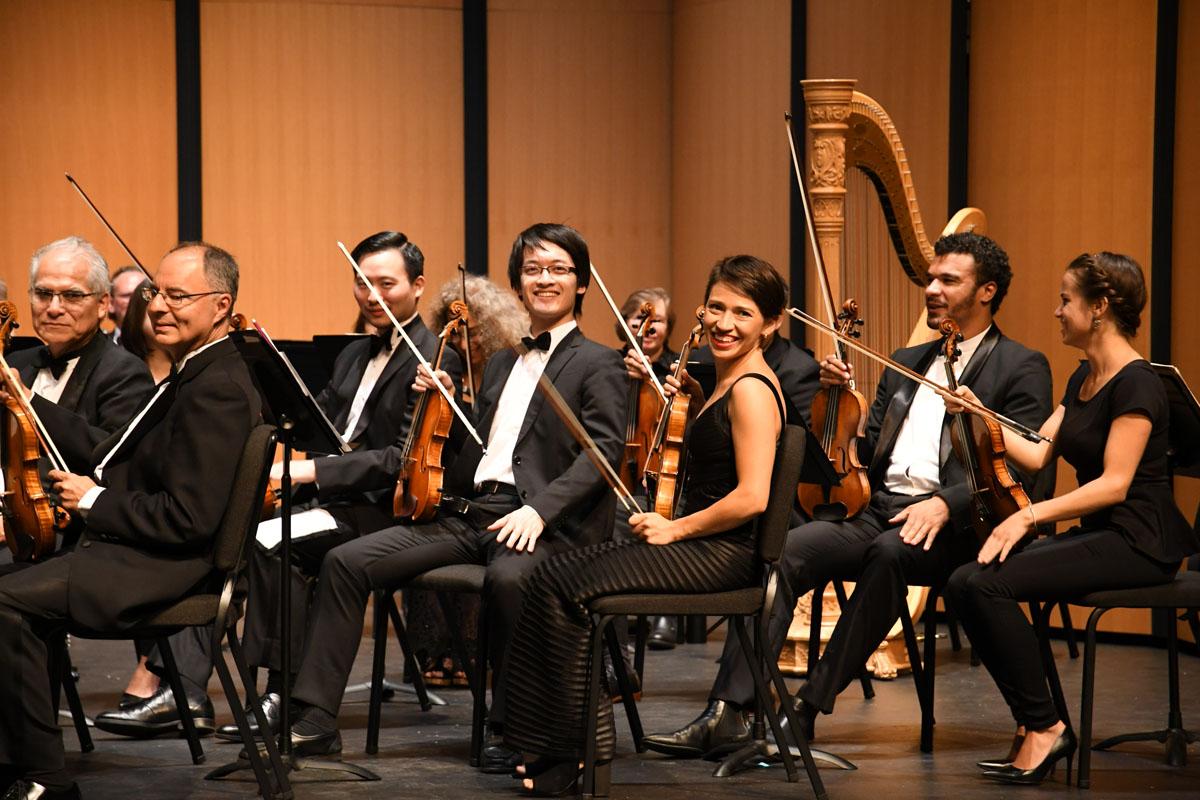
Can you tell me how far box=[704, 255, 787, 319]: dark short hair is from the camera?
11.9 feet

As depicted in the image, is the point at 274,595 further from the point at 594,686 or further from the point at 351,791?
the point at 594,686

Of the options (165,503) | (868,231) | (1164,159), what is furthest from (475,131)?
(165,503)

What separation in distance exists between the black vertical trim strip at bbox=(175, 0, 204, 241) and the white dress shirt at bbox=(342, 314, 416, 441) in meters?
2.91

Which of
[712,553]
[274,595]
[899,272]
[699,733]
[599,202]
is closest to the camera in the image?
[712,553]

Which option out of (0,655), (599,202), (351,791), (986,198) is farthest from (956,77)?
(0,655)

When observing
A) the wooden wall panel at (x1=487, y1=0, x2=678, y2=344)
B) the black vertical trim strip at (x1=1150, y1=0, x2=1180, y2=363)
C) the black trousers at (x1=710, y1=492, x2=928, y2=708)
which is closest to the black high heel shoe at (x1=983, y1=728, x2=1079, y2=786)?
the black trousers at (x1=710, y1=492, x2=928, y2=708)

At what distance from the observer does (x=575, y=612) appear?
3.44 m

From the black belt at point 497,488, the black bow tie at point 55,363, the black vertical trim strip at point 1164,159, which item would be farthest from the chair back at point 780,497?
the black vertical trim strip at point 1164,159

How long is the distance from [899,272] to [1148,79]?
1.08 meters

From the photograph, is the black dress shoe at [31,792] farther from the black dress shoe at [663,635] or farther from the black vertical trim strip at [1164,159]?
the black vertical trim strip at [1164,159]

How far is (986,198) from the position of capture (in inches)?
234

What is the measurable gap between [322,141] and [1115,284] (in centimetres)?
448

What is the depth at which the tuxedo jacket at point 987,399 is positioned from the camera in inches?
160

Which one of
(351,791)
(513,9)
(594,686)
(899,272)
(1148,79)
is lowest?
(351,791)
